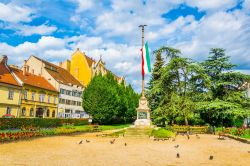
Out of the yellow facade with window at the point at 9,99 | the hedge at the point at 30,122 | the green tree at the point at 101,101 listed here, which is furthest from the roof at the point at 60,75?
the hedge at the point at 30,122

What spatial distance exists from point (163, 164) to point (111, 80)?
47.8m

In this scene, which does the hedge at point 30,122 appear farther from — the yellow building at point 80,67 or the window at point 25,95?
the yellow building at point 80,67

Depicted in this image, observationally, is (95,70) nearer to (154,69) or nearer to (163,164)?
(154,69)

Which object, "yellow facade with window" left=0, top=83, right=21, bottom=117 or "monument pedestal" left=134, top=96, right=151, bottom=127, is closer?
"monument pedestal" left=134, top=96, right=151, bottom=127

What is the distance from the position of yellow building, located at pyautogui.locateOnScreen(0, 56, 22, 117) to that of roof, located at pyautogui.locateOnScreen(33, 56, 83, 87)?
1329cm

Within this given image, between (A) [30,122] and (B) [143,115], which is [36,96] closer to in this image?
(A) [30,122]

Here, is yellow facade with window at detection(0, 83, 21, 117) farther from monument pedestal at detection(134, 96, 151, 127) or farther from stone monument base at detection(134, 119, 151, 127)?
stone monument base at detection(134, 119, 151, 127)

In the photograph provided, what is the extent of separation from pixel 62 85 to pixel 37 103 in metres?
9.33

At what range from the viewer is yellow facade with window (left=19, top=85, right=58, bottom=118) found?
4987 cm

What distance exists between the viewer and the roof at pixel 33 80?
167 feet

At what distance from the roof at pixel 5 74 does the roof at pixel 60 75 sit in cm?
1314

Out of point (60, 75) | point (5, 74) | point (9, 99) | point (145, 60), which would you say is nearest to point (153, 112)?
point (145, 60)

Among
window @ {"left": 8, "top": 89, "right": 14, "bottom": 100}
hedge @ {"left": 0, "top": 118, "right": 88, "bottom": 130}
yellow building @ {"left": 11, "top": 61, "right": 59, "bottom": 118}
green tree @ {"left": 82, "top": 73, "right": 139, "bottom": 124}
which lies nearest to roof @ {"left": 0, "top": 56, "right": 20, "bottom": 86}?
yellow building @ {"left": 11, "top": 61, "right": 59, "bottom": 118}

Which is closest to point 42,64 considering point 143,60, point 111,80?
point 111,80
